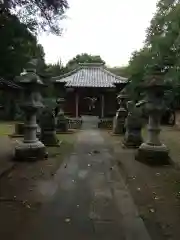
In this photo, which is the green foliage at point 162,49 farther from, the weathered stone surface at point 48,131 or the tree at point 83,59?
the tree at point 83,59

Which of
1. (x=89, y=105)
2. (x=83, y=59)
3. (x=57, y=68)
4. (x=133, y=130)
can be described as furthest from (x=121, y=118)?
(x=83, y=59)

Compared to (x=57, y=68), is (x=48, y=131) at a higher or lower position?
lower

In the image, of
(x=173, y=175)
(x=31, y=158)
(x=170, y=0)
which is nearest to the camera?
(x=173, y=175)

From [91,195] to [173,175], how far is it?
9.01 ft

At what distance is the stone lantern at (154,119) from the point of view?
404 inches

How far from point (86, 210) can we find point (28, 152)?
16.7ft

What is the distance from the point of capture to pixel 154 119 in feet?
34.6

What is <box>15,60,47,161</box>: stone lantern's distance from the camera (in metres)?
10.5

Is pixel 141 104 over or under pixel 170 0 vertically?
under

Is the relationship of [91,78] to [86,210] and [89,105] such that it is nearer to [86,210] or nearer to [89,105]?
[89,105]

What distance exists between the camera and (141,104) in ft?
36.1

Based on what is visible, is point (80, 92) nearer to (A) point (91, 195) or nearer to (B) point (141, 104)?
(B) point (141, 104)

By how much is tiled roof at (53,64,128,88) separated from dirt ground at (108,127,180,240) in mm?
19758

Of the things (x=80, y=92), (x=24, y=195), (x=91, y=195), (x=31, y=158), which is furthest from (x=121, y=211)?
(x=80, y=92)
